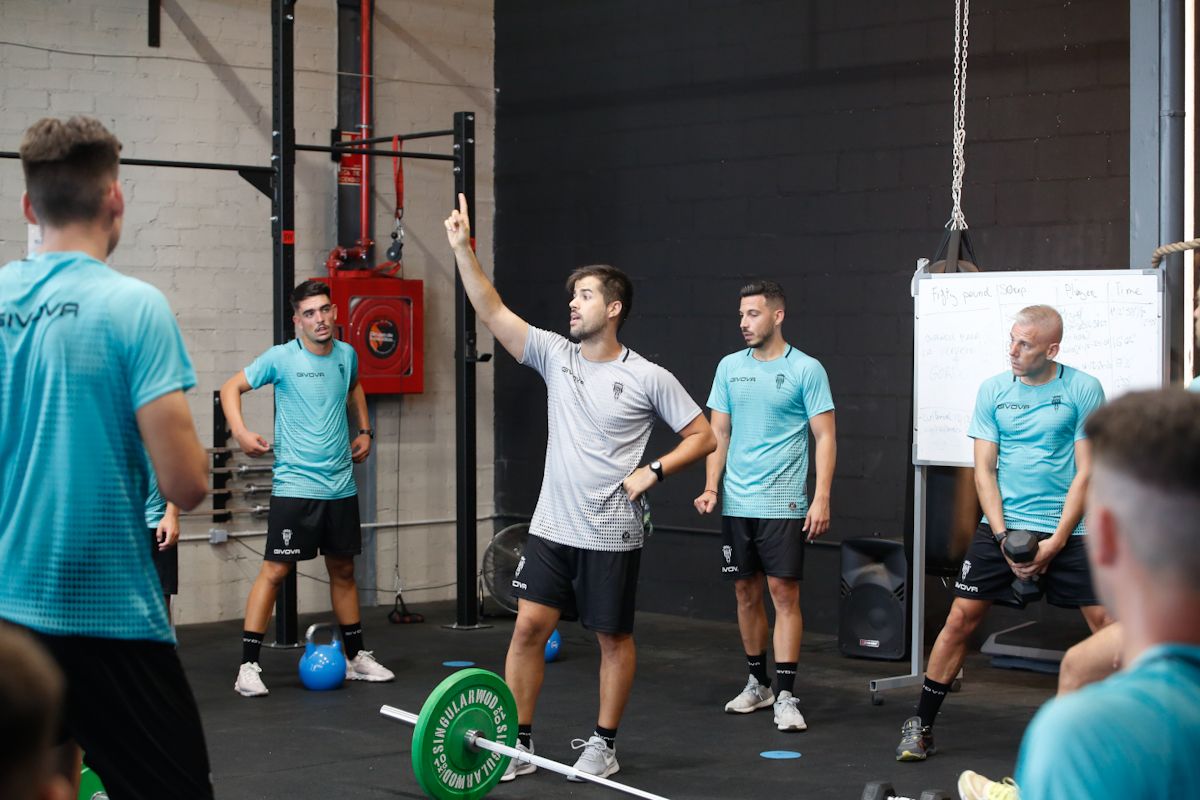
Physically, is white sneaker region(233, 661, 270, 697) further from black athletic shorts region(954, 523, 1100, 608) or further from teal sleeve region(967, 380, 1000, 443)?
teal sleeve region(967, 380, 1000, 443)

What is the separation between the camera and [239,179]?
23.2 ft

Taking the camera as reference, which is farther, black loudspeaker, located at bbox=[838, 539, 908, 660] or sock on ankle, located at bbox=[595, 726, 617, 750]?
black loudspeaker, located at bbox=[838, 539, 908, 660]

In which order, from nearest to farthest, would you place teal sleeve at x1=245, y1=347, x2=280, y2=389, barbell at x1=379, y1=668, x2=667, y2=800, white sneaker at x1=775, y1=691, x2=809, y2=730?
barbell at x1=379, y1=668, x2=667, y2=800 < white sneaker at x1=775, y1=691, x2=809, y2=730 < teal sleeve at x1=245, y1=347, x2=280, y2=389

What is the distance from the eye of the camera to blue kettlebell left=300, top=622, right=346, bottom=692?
546 cm

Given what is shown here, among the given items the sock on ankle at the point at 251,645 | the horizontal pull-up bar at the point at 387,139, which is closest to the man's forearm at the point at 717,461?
the sock on ankle at the point at 251,645

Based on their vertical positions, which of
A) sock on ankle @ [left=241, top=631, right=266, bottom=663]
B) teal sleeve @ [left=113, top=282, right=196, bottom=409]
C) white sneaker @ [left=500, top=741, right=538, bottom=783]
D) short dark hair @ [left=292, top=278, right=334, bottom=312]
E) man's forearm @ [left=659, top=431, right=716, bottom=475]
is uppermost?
short dark hair @ [left=292, top=278, right=334, bottom=312]

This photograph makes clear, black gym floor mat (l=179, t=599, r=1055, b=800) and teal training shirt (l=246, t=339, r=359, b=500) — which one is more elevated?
teal training shirt (l=246, t=339, r=359, b=500)

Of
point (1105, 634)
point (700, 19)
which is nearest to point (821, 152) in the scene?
point (700, 19)

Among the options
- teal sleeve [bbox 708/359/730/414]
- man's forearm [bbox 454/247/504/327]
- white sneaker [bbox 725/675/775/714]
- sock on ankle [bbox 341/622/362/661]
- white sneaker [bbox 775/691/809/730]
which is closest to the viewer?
man's forearm [bbox 454/247/504/327]

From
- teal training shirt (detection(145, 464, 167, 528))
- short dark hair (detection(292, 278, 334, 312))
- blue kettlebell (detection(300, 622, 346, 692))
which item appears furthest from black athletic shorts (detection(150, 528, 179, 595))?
short dark hair (detection(292, 278, 334, 312))

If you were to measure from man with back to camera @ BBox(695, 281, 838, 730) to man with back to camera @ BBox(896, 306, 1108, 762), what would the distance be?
802 millimetres

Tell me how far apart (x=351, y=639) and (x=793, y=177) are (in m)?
3.02

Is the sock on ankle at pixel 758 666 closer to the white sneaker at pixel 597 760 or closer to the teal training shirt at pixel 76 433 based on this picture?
the white sneaker at pixel 597 760

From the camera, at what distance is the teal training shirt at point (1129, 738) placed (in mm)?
1011
